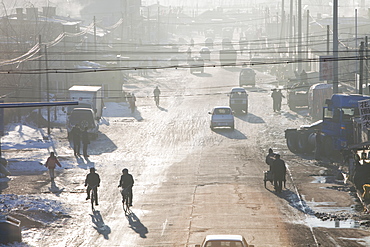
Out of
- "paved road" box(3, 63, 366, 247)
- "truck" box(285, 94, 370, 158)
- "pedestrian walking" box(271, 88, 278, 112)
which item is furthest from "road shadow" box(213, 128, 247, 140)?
"pedestrian walking" box(271, 88, 278, 112)

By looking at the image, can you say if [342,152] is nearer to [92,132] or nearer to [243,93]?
[92,132]

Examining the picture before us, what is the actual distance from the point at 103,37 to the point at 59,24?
29312mm

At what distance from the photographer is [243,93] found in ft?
162

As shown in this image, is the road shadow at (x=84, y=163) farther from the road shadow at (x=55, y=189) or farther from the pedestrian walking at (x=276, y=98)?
the pedestrian walking at (x=276, y=98)

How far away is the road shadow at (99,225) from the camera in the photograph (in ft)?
59.4

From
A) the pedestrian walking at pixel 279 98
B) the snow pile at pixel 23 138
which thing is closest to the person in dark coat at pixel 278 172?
the snow pile at pixel 23 138

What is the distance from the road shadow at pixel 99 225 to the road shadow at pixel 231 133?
18451mm

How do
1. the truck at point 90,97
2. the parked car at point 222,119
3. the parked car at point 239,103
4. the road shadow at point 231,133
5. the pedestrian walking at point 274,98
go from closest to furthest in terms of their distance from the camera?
1. the road shadow at point 231,133
2. the parked car at point 222,119
3. the truck at point 90,97
4. the parked car at point 239,103
5. the pedestrian walking at point 274,98

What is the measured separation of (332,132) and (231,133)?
925cm

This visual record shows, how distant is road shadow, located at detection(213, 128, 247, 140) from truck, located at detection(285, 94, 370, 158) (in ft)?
16.4

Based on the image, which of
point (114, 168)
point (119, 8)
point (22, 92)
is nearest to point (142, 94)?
point (22, 92)

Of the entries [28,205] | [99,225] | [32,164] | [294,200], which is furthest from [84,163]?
[294,200]

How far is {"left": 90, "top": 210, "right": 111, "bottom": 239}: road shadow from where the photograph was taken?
1811 cm

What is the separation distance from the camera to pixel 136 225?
61.9ft
